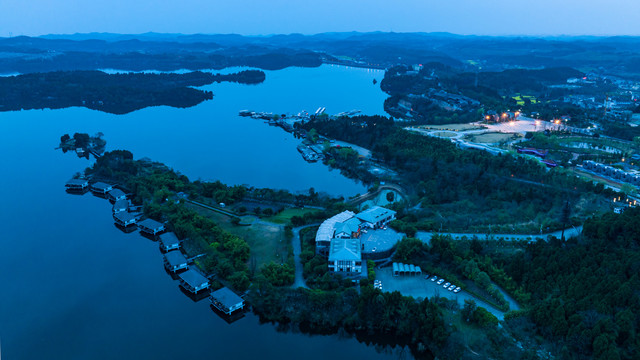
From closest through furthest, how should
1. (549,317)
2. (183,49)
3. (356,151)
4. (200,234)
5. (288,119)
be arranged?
(549,317) → (200,234) → (356,151) → (288,119) → (183,49)

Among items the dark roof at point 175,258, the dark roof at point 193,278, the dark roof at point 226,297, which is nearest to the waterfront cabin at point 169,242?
the dark roof at point 175,258

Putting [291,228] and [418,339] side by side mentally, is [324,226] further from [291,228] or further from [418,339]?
[418,339]

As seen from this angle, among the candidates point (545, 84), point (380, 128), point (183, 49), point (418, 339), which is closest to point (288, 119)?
point (380, 128)

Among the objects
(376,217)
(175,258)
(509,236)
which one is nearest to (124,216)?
(175,258)

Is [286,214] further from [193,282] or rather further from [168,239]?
[193,282]

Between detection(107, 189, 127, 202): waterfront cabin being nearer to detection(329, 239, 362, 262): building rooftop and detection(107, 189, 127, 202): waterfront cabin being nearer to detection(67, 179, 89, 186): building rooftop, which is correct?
detection(67, 179, 89, 186): building rooftop

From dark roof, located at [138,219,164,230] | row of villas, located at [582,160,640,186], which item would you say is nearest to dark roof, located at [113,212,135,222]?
dark roof, located at [138,219,164,230]
